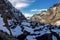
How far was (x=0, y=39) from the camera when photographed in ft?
76.0

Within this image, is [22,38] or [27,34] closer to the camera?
[22,38]

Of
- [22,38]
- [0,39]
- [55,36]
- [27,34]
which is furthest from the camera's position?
[55,36]

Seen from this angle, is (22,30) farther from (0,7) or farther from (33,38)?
(0,7)

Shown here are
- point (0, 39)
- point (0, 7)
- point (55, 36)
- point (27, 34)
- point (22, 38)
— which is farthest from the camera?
point (55, 36)

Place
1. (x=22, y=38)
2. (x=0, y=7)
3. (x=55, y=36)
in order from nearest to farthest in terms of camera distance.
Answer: (x=22, y=38) < (x=0, y=7) < (x=55, y=36)

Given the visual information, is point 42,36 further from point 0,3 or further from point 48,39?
point 0,3

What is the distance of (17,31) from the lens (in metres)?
56.0

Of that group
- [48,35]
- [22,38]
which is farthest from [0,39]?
[48,35]

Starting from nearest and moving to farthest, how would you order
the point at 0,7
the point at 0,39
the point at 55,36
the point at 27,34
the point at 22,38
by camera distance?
the point at 0,39
the point at 22,38
the point at 27,34
the point at 0,7
the point at 55,36

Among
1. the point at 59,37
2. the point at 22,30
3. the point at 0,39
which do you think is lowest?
the point at 59,37

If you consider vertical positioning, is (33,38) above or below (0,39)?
below

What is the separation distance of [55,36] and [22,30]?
524 inches

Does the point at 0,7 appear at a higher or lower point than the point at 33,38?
higher

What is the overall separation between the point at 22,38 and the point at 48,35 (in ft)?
35.5
